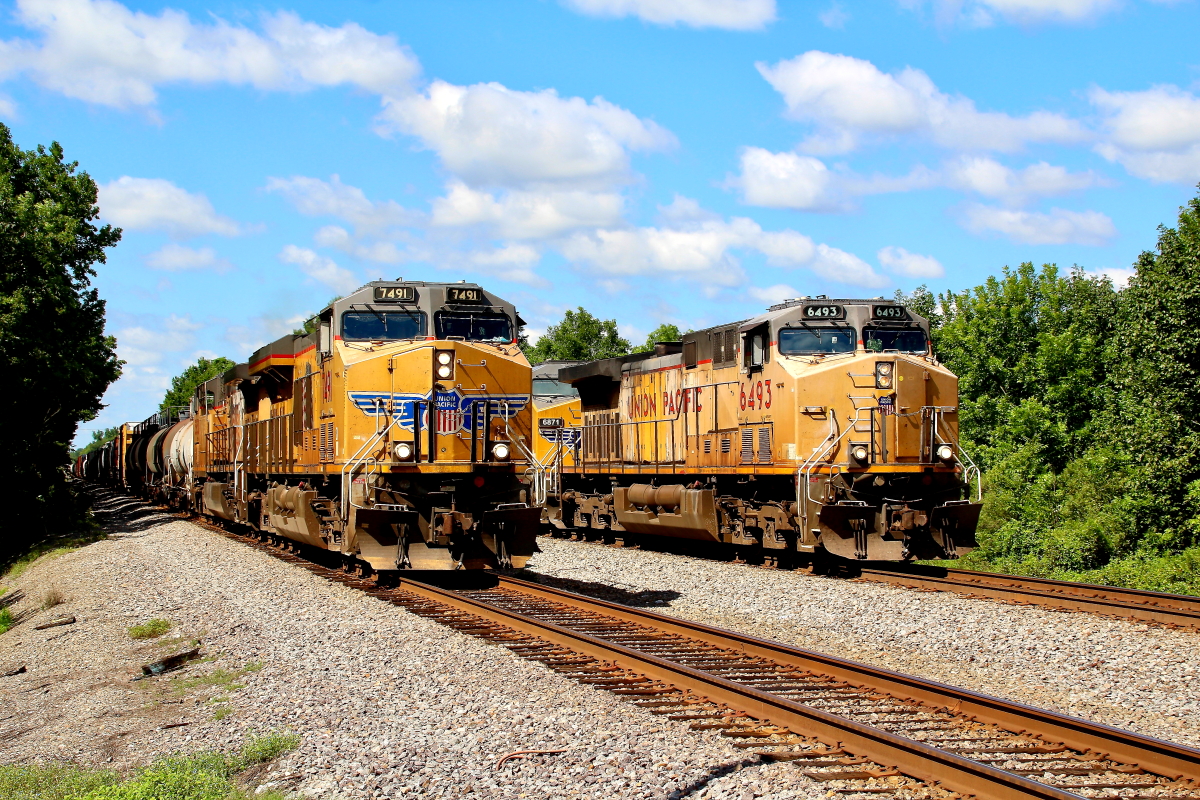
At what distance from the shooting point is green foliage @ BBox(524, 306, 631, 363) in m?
57.8

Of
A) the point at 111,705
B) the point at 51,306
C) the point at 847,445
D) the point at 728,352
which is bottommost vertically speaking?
the point at 111,705

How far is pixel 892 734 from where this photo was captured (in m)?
5.70

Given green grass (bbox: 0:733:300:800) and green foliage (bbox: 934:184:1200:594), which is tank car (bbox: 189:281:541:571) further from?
green foliage (bbox: 934:184:1200:594)

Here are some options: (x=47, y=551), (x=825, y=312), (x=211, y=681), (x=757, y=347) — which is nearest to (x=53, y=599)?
(x=211, y=681)

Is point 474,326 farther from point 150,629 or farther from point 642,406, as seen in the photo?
point 642,406

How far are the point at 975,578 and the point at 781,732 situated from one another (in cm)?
840

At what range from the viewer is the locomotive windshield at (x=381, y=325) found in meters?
12.8

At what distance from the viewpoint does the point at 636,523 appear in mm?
18656

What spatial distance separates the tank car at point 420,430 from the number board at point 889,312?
5196 millimetres

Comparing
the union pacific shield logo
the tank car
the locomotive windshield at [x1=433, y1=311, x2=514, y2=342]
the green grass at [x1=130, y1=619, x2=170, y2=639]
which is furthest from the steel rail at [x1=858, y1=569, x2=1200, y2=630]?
the green grass at [x1=130, y1=619, x2=170, y2=639]

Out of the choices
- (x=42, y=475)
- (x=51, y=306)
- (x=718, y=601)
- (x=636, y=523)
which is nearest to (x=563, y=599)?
(x=718, y=601)

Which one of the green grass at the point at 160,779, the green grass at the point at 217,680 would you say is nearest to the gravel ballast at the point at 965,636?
the green grass at the point at 217,680

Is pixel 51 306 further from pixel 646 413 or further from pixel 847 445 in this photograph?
pixel 847 445

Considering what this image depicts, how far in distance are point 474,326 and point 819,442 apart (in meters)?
4.99
